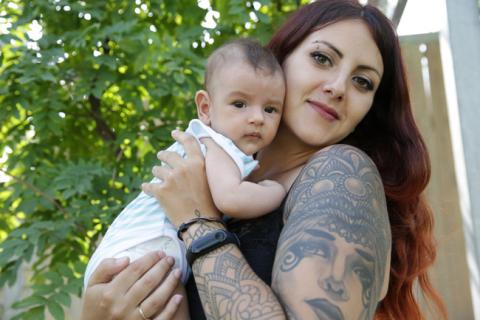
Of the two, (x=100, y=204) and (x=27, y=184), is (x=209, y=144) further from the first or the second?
(x=27, y=184)

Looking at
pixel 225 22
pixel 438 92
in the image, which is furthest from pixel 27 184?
pixel 438 92

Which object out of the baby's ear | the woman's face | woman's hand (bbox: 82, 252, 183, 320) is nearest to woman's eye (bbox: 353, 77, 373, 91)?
the woman's face

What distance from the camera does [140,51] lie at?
354cm

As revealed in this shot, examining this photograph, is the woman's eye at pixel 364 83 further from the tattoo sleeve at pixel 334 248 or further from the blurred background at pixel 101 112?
the blurred background at pixel 101 112

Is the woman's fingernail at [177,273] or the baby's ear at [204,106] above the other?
the baby's ear at [204,106]

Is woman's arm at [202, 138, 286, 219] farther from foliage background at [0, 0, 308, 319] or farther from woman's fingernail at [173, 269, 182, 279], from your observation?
foliage background at [0, 0, 308, 319]

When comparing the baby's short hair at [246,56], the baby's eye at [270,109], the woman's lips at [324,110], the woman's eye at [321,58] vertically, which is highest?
the baby's short hair at [246,56]

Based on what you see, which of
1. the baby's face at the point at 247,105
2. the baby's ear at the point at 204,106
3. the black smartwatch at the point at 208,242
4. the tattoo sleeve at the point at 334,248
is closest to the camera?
the tattoo sleeve at the point at 334,248

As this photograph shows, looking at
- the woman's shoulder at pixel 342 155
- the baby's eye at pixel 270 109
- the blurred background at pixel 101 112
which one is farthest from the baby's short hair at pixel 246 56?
the blurred background at pixel 101 112

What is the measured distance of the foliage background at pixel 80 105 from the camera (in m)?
3.41

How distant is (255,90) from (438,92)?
1.67 metres

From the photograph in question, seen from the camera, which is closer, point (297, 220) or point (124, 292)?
point (297, 220)

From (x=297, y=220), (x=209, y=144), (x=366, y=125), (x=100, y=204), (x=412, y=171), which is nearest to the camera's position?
(x=297, y=220)

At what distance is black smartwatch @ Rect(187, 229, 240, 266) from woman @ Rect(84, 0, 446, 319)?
10 mm
